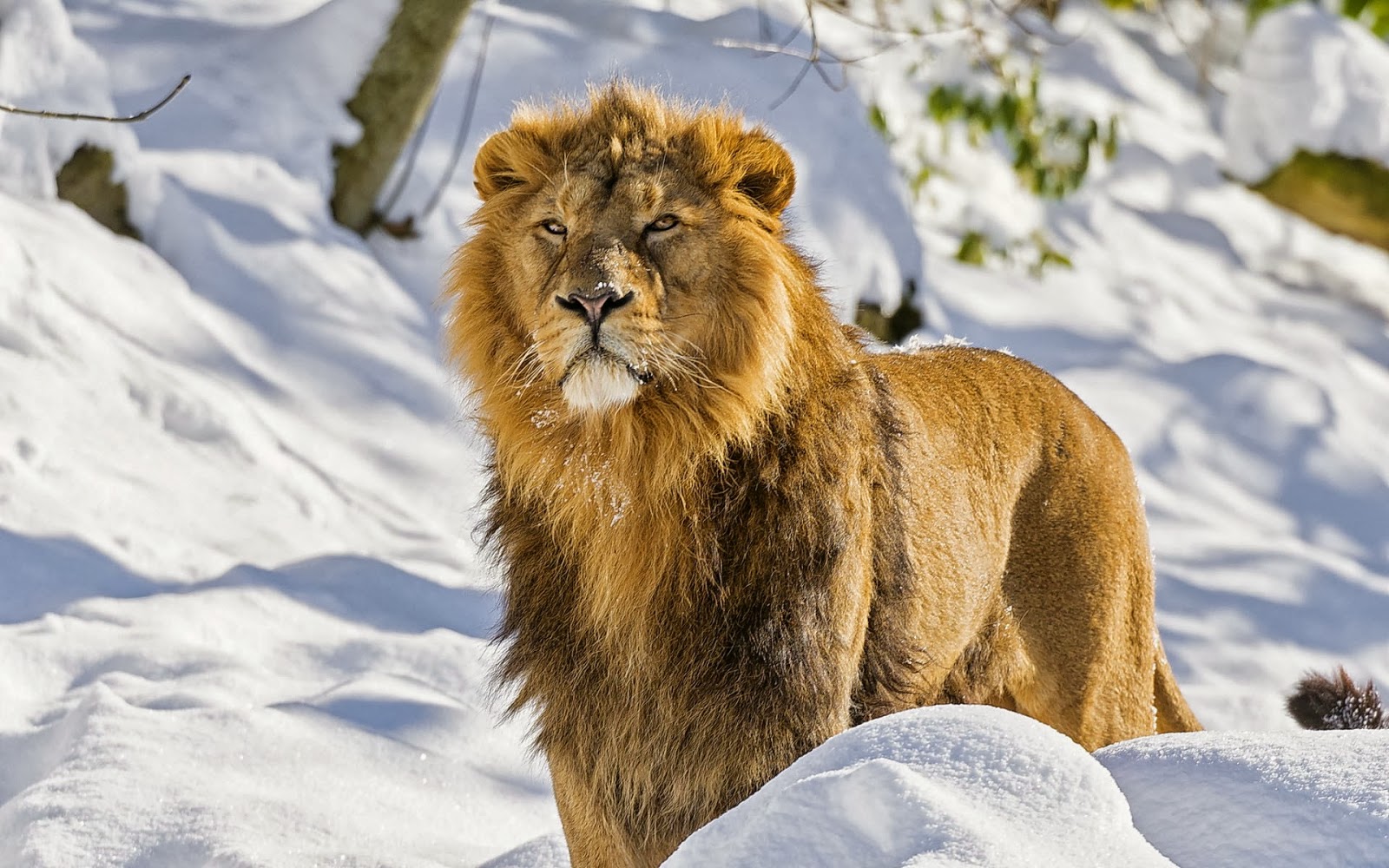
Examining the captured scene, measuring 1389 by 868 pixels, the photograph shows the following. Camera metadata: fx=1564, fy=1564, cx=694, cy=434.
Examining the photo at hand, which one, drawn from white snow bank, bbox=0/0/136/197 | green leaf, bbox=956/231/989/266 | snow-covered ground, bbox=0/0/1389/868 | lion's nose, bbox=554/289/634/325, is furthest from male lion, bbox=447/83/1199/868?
green leaf, bbox=956/231/989/266

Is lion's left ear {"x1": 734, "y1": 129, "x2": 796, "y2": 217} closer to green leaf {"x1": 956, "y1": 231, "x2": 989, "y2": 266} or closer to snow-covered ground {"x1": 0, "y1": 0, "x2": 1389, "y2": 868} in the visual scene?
snow-covered ground {"x1": 0, "y1": 0, "x2": 1389, "y2": 868}

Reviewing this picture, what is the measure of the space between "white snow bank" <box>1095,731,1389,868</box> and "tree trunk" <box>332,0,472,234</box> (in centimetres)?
591

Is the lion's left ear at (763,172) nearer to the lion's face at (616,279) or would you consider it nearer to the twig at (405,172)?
the lion's face at (616,279)

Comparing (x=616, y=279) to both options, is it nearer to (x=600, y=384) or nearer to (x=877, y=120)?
(x=600, y=384)

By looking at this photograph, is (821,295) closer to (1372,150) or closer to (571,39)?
(571,39)

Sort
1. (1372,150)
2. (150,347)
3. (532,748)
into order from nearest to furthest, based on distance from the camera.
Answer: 1. (532,748)
2. (150,347)
3. (1372,150)

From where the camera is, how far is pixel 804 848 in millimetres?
1804

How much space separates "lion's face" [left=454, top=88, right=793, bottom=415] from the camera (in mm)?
2762

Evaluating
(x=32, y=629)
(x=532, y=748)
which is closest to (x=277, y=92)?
(x=32, y=629)

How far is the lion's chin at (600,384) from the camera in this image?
2756 millimetres

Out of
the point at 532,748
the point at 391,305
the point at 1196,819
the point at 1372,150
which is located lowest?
the point at 1372,150

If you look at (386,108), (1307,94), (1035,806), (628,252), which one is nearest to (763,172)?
(628,252)

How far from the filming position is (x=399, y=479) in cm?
612

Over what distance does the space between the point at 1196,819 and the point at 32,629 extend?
123 inches
